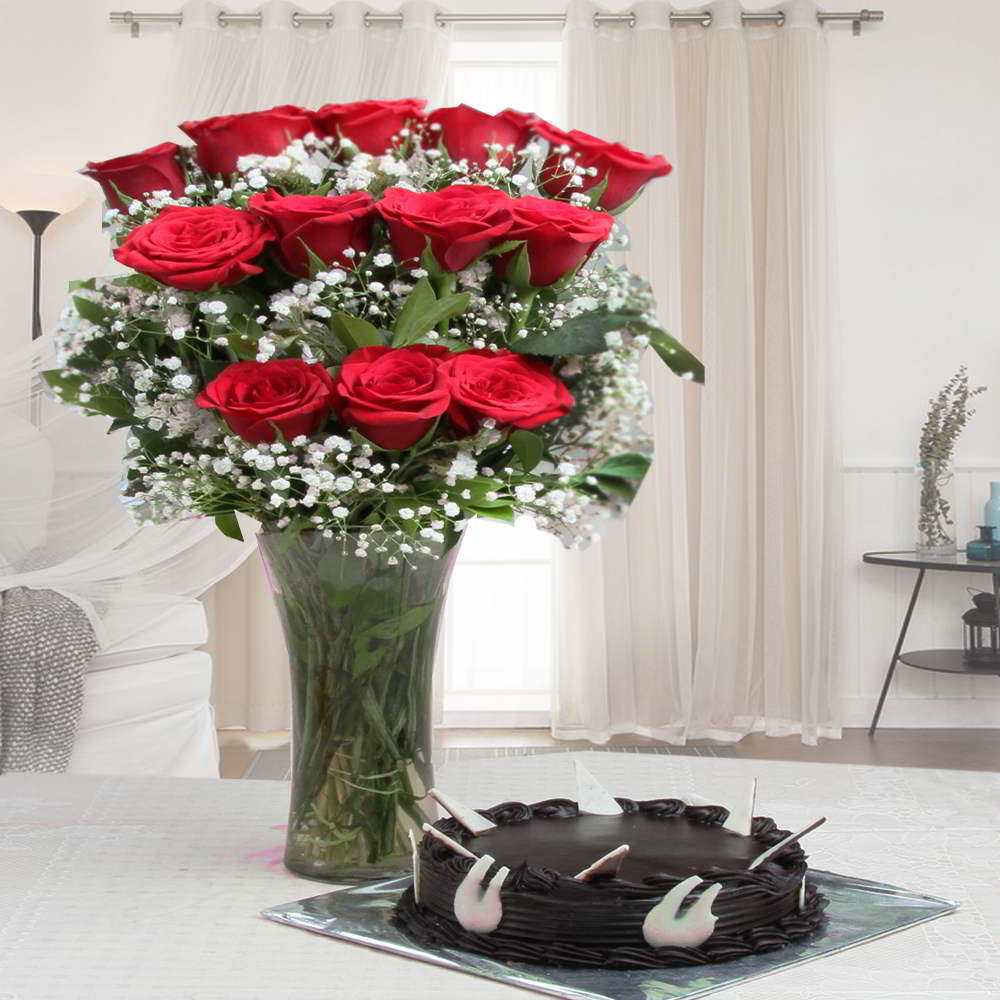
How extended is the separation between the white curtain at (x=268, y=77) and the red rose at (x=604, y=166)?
3385 millimetres

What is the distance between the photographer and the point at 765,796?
1032 mm

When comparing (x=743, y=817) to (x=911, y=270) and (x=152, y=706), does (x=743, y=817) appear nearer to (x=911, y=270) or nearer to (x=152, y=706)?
(x=152, y=706)

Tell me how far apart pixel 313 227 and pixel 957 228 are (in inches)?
160

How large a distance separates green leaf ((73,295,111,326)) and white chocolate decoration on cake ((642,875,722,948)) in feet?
1.65

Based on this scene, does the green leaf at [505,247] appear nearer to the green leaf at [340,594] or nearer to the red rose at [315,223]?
the red rose at [315,223]

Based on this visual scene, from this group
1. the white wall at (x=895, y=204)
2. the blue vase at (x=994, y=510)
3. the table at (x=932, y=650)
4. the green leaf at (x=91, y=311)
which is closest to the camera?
the green leaf at (x=91, y=311)

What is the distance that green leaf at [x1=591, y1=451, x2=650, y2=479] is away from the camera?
795mm

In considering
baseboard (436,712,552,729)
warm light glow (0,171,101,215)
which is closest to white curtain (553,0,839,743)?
baseboard (436,712,552,729)

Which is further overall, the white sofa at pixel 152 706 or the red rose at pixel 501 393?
the white sofa at pixel 152 706

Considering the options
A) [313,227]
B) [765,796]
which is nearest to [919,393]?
[765,796]

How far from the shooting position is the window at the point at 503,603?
4527mm

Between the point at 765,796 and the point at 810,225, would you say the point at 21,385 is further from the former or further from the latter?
the point at 765,796

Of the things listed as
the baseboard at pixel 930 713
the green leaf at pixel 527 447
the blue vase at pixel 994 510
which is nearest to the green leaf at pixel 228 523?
the green leaf at pixel 527 447

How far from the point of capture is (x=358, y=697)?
0.84 m
